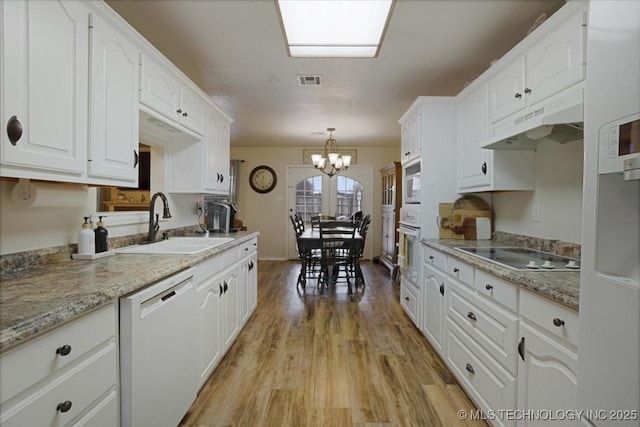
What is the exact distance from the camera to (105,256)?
177cm

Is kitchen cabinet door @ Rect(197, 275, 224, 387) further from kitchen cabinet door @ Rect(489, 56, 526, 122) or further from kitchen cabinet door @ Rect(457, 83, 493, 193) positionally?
kitchen cabinet door @ Rect(489, 56, 526, 122)

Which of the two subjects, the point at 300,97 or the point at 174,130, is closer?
the point at 174,130

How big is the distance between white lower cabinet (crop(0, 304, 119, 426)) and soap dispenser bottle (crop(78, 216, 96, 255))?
71cm

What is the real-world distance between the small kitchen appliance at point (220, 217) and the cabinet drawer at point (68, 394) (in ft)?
7.26

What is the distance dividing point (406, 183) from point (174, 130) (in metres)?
2.39

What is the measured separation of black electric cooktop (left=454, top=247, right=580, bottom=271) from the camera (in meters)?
1.58

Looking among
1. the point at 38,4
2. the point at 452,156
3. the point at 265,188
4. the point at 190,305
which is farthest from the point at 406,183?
the point at 265,188

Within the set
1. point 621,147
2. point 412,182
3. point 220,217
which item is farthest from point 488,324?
point 220,217

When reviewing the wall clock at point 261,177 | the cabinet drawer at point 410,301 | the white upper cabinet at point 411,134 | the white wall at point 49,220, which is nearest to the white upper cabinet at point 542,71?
the white upper cabinet at point 411,134

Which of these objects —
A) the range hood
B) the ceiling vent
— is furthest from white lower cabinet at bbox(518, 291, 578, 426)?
the ceiling vent

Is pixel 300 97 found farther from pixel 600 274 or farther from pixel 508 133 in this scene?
pixel 600 274

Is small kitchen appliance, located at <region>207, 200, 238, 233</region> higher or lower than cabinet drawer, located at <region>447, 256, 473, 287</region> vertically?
higher

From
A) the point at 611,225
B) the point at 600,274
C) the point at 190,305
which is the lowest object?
the point at 190,305

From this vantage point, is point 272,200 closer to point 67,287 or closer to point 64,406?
point 67,287
